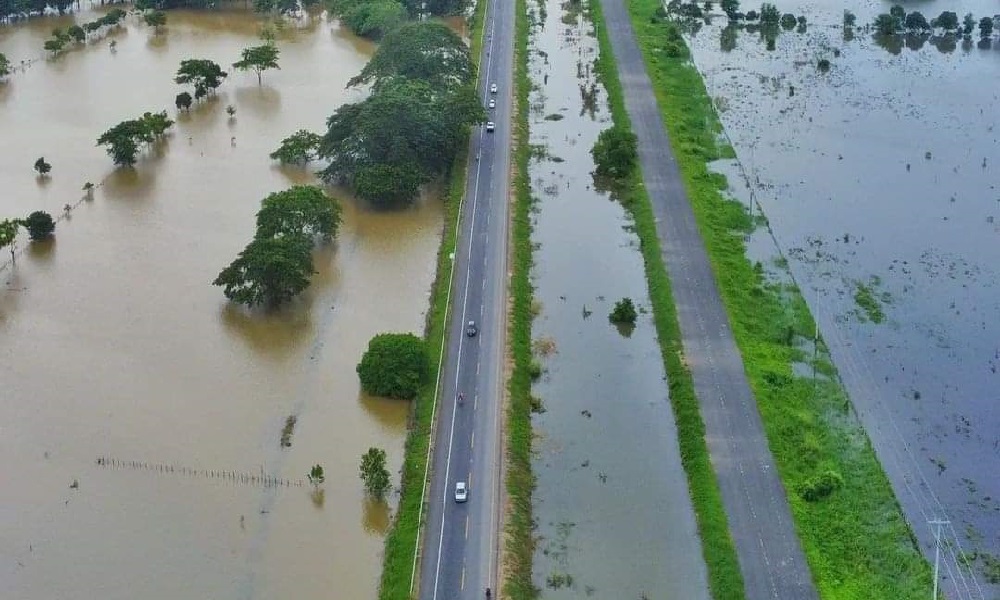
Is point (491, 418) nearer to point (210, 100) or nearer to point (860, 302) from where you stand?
point (860, 302)

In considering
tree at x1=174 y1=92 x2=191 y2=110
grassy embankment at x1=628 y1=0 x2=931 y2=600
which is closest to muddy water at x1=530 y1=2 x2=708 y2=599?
grassy embankment at x1=628 y1=0 x2=931 y2=600

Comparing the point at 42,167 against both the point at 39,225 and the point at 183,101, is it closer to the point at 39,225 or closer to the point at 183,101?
the point at 39,225

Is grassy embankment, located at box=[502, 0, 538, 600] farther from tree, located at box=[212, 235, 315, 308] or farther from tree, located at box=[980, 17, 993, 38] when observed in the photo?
tree, located at box=[980, 17, 993, 38]

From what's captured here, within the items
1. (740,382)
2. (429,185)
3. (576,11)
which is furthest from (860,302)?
(576,11)

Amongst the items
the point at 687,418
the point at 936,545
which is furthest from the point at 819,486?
the point at 687,418

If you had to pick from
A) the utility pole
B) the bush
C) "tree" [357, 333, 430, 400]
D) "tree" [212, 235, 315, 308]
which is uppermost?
"tree" [212, 235, 315, 308]

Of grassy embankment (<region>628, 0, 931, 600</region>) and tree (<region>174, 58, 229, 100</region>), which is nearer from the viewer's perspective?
grassy embankment (<region>628, 0, 931, 600</region>)
